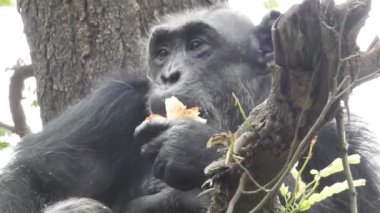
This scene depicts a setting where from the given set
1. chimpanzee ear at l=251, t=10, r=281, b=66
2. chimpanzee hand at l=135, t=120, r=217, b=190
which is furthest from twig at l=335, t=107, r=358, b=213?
chimpanzee ear at l=251, t=10, r=281, b=66

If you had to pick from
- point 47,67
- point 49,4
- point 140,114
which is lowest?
point 140,114

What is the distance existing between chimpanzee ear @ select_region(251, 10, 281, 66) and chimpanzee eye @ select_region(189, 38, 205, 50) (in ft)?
1.32

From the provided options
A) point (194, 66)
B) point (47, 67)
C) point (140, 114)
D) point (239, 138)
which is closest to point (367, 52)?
point (239, 138)

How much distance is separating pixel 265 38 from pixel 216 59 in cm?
39

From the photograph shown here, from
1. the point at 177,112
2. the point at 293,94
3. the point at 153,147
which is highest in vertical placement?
the point at 293,94

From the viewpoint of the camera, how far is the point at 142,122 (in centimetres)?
533

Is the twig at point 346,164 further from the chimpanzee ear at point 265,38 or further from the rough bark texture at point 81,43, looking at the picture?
the rough bark texture at point 81,43

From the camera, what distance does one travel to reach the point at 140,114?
19.2ft

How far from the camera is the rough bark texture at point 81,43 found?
5.99 meters

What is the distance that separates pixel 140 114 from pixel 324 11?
10.4 feet

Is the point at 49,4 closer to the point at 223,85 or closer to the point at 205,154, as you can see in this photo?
the point at 223,85

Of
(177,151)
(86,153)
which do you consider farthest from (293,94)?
(86,153)

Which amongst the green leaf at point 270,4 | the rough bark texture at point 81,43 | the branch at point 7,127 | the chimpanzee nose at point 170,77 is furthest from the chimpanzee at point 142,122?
the green leaf at point 270,4

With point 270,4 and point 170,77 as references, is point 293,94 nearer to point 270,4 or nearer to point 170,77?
point 170,77
